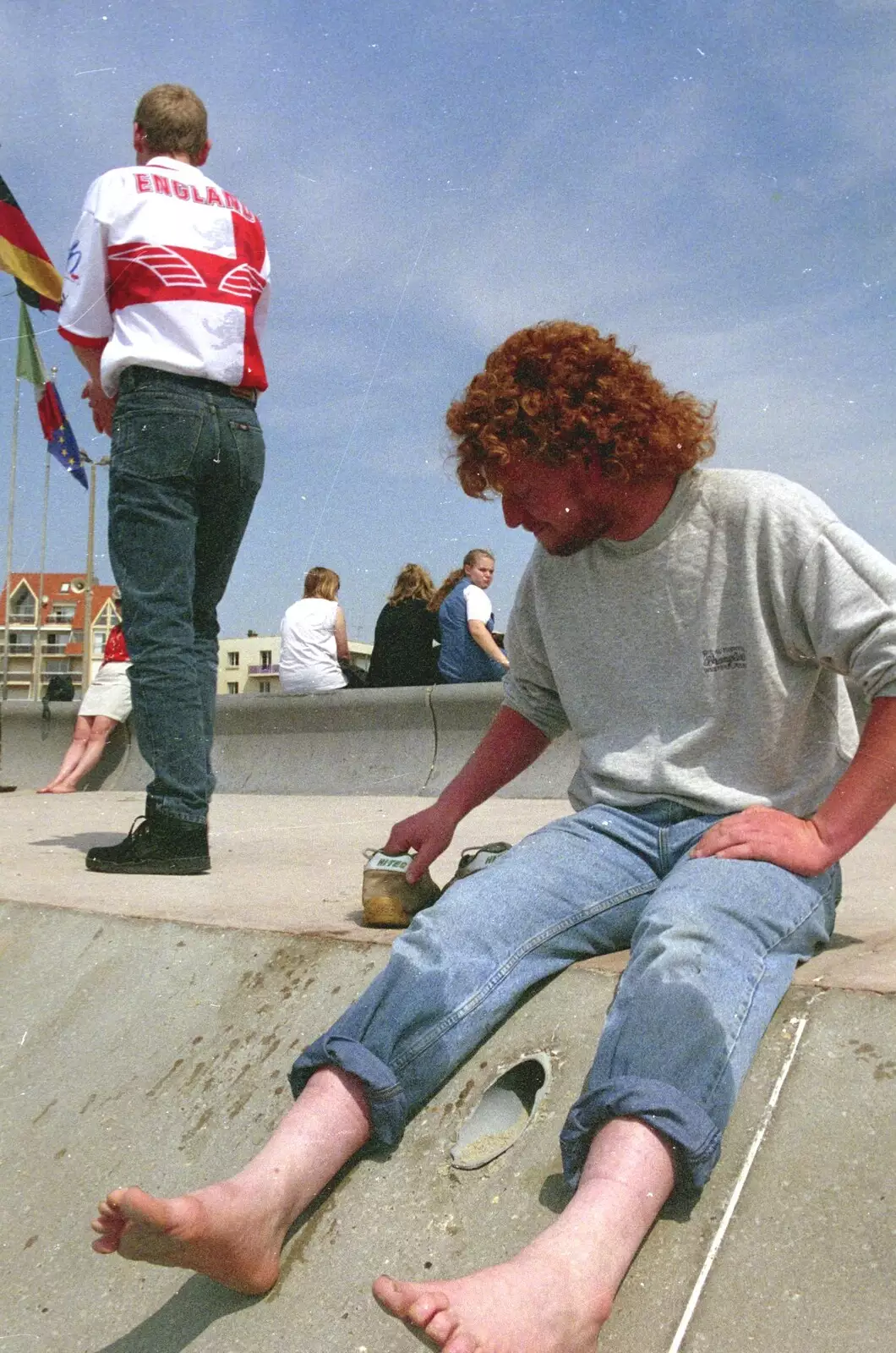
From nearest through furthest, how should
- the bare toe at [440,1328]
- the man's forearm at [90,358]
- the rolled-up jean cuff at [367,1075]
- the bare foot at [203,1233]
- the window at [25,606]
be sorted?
the bare toe at [440,1328], the bare foot at [203,1233], the rolled-up jean cuff at [367,1075], the man's forearm at [90,358], the window at [25,606]

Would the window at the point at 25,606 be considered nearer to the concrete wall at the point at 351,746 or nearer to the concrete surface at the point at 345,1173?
the concrete wall at the point at 351,746

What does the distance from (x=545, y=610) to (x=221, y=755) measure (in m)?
6.28

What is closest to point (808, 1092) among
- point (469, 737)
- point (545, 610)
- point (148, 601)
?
point (545, 610)

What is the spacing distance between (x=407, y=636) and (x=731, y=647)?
677 cm

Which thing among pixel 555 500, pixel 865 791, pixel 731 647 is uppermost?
pixel 555 500

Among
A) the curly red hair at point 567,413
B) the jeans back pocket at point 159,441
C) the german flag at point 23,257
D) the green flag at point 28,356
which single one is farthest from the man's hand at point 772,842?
the green flag at point 28,356

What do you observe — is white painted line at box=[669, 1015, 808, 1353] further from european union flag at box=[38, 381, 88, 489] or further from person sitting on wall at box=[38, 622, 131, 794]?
european union flag at box=[38, 381, 88, 489]

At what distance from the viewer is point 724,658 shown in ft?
8.34

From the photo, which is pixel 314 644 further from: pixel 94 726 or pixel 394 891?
pixel 394 891

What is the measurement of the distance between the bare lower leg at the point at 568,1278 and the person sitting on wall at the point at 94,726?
7.38 m

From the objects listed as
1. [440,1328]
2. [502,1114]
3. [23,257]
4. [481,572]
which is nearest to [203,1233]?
[440,1328]

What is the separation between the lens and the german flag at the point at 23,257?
22.6 feet

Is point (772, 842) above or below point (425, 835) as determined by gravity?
above

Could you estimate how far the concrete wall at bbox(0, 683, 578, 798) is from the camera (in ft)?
25.1
